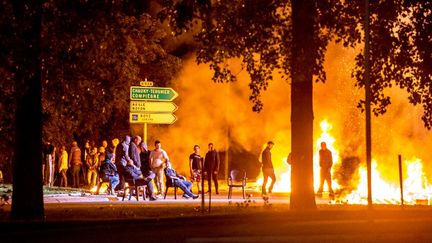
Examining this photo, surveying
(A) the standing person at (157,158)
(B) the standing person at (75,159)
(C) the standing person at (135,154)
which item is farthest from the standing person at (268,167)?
(B) the standing person at (75,159)

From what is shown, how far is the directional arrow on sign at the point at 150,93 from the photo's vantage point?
24.2 metres

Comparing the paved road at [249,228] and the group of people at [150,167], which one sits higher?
the group of people at [150,167]

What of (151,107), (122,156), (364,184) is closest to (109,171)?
(122,156)

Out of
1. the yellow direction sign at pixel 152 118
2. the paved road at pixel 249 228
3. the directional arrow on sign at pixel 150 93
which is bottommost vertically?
the paved road at pixel 249 228

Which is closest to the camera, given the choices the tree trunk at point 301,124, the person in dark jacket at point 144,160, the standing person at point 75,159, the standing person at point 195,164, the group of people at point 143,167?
the tree trunk at point 301,124

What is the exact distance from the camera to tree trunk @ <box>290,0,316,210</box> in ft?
60.5

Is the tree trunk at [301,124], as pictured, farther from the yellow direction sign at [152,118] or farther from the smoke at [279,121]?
the smoke at [279,121]

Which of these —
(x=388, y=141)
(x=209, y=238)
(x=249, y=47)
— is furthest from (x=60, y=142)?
(x=209, y=238)

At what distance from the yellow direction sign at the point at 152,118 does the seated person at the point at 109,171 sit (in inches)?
69.2

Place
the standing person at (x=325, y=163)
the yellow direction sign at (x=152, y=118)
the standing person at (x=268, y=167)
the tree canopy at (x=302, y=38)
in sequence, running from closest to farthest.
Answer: the tree canopy at (x=302, y=38) < the yellow direction sign at (x=152, y=118) < the standing person at (x=268, y=167) < the standing person at (x=325, y=163)

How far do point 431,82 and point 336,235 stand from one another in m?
7.90

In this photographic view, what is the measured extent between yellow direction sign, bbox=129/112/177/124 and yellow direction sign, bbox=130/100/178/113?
0.37 ft

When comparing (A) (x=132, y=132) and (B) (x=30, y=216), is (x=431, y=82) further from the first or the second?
(A) (x=132, y=132)

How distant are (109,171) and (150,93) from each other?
8.90ft
